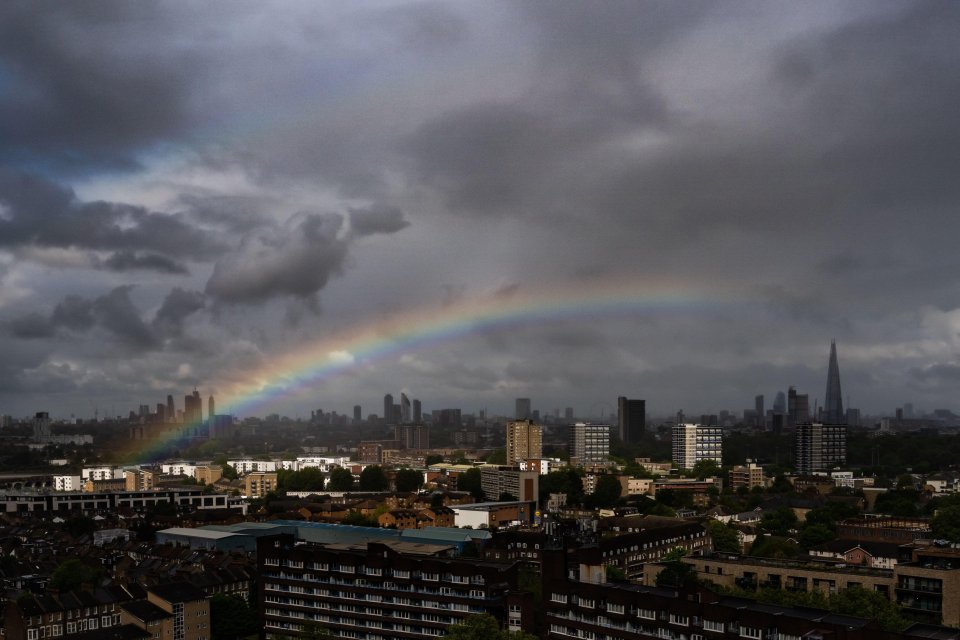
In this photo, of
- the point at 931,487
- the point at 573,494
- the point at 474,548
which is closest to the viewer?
the point at 474,548

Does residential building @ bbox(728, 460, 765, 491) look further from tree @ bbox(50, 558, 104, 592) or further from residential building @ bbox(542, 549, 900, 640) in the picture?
tree @ bbox(50, 558, 104, 592)

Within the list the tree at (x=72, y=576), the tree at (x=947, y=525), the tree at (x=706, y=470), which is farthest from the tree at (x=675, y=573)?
the tree at (x=706, y=470)

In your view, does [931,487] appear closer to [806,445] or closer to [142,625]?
[806,445]

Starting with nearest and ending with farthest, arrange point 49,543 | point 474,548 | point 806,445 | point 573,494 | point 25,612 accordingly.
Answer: point 25,612
point 474,548
point 49,543
point 573,494
point 806,445

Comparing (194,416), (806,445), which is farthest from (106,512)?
(194,416)

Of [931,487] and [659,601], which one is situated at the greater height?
[659,601]

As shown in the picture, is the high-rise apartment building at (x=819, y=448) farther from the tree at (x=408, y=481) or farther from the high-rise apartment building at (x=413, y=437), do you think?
the high-rise apartment building at (x=413, y=437)

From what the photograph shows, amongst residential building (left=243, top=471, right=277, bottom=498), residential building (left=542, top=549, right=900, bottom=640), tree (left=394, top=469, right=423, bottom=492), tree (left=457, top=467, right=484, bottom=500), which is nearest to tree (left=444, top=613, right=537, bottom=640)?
residential building (left=542, top=549, right=900, bottom=640)
